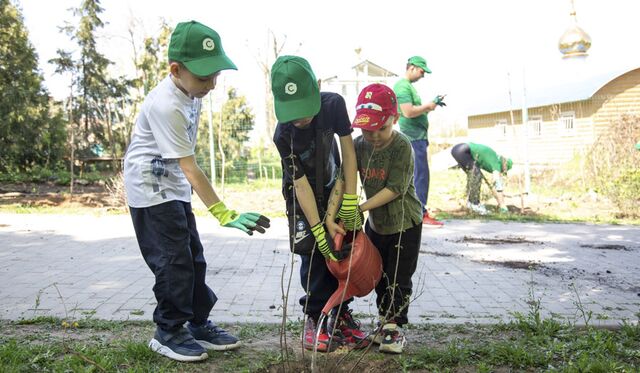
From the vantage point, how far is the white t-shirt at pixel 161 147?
103 inches

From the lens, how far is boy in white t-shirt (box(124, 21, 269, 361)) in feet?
8.55

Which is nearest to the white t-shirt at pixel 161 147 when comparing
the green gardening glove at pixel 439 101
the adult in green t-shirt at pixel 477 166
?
the green gardening glove at pixel 439 101

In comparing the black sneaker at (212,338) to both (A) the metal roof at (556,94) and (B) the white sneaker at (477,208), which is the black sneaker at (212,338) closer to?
(B) the white sneaker at (477,208)

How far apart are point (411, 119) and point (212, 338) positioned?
16.1 ft

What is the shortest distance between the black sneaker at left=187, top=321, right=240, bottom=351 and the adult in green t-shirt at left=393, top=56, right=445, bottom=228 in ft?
14.6

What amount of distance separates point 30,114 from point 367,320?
17.1 meters

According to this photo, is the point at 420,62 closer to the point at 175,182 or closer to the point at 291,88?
the point at 291,88

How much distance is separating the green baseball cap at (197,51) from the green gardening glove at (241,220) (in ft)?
2.18

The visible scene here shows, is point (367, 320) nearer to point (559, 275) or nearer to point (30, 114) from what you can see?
point (559, 275)

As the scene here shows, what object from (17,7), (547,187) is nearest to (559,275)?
(547,187)

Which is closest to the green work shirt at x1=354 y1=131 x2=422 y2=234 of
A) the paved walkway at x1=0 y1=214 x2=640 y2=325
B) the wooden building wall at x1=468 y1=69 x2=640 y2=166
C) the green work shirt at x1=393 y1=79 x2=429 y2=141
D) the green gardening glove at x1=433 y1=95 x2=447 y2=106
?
the paved walkway at x1=0 y1=214 x2=640 y2=325

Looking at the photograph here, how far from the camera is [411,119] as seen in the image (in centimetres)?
720

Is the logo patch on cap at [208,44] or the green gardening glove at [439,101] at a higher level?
the green gardening glove at [439,101]

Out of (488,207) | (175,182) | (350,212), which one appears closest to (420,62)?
(488,207)
